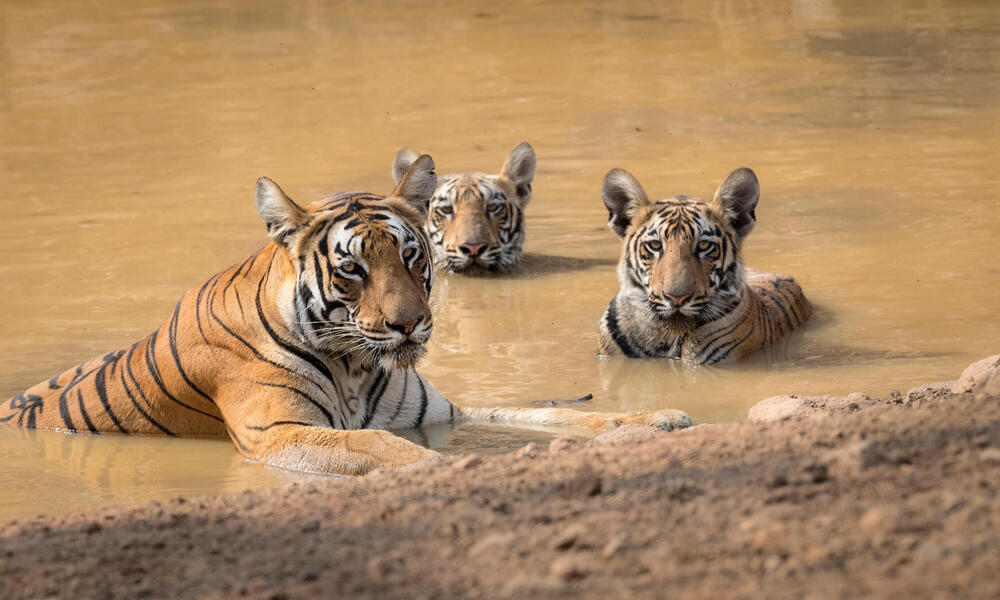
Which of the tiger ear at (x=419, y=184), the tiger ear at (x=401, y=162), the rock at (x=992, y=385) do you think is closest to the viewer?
the rock at (x=992, y=385)

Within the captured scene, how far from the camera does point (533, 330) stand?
7410mm

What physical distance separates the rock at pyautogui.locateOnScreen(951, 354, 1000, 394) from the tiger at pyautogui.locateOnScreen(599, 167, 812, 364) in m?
1.78

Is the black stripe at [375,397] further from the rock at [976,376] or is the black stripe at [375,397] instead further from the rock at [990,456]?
the rock at [990,456]

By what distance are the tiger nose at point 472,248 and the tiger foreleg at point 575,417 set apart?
10.0 feet

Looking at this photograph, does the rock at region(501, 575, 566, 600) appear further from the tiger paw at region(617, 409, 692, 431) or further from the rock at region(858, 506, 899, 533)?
the tiger paw at region(617, 409, 692, 431)

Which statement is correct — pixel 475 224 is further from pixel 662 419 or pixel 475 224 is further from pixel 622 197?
pixel 662 419

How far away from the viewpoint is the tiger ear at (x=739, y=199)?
22.5 ft

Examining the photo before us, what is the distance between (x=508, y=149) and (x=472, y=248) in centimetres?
336

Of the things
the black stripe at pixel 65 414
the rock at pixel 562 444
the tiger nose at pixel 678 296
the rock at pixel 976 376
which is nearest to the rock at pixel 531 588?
the rock at pixel 562 444

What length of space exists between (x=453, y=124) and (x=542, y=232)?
11.6ft

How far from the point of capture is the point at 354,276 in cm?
516

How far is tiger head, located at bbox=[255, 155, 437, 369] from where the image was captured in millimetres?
5090

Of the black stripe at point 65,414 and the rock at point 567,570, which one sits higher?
the rock at point 567,570

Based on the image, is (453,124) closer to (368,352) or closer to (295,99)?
(295,99)
